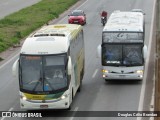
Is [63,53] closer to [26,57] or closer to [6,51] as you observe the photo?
[26,57]

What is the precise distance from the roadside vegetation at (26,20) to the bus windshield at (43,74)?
60.8ft

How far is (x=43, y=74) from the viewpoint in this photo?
22.1 metres

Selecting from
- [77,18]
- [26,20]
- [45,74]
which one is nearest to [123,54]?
[45,74]

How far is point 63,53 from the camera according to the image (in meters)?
22.5

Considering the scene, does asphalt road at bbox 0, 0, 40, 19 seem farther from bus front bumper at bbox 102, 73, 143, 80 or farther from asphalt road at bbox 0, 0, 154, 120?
bus front bumper at bbox 102, 73, 143, 80

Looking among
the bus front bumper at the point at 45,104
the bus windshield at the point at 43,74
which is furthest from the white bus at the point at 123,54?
the bus front bumper at the point at 45,104

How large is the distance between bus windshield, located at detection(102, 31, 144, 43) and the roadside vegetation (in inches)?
557

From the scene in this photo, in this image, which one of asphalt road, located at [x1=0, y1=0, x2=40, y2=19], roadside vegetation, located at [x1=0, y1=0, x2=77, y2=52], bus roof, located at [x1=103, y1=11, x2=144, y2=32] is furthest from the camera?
asphalt road, located at [x1=0, y1=0, x2=40, y2=19]

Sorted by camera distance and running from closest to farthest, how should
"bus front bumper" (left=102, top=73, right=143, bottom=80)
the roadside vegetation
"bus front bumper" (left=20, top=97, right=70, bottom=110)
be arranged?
"bus front bumper" (left=20, top=97, right=70, bottom=110) → "bus front bumper" (left=102, top=73, right=143, bottom=80) → the roadside vegetation

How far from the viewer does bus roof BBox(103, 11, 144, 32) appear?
28891 millimetres

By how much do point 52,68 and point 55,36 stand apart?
7.10 feet

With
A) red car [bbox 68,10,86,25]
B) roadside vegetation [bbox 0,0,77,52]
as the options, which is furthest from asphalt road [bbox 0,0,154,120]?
red car [bbox 68,10,86,25]

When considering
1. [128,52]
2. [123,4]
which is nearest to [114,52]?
[128,52]

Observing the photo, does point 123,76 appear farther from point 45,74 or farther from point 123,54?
point 45,74
